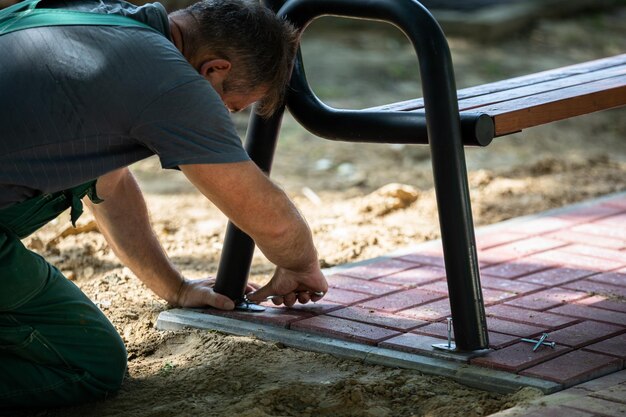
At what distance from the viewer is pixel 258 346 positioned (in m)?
3.19

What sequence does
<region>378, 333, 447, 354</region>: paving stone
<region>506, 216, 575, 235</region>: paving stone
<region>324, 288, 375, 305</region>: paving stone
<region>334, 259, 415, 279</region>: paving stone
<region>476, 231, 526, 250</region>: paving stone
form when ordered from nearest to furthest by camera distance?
<region>378, 333, 447, 354</region>: paving stone < <region>324, 288, 375, 305</region>: paving stone < <region>334, 259, 415, 279</region>: paving stone < <region>476, 231, 526, 250</region>: paving stone < <region>506, 216, 575, 235</region>: paving stone

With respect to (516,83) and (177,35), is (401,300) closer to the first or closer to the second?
(516,83)

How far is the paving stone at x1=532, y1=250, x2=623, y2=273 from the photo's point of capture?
3.90 meters

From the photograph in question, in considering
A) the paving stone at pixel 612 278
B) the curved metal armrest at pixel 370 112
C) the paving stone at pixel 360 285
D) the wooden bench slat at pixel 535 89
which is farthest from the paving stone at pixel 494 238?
the curved metal armrest at pixel 370 112

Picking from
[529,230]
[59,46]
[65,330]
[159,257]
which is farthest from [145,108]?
[529,230]

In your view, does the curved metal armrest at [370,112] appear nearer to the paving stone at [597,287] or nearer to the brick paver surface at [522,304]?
the brick paver surface at [522,304]

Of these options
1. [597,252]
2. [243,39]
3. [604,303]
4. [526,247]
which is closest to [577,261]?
[597,252]

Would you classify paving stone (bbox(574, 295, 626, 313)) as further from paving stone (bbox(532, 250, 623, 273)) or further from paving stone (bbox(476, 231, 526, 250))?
paving stone (bbox(476, 231, 526, 250))

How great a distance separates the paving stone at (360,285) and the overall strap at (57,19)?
1.35 meters

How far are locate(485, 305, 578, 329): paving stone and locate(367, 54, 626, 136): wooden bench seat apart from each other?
0.66m

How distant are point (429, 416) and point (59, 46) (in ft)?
4.26

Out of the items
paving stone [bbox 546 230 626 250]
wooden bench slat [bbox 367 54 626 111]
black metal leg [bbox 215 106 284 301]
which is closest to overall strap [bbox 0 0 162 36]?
black metal leg [bbox 215 106 284 301]

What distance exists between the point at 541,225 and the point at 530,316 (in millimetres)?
1253

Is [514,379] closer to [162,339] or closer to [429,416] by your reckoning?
[429,416]
